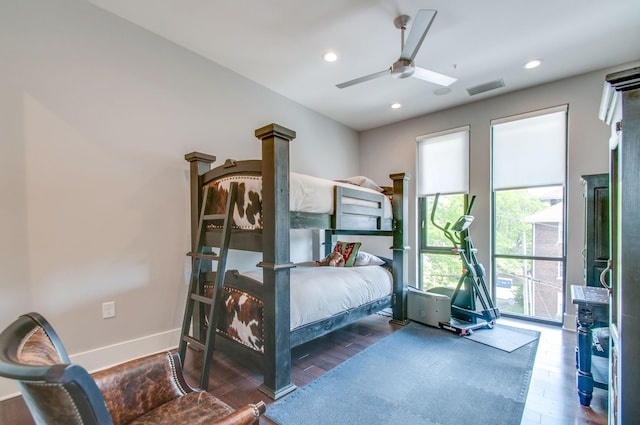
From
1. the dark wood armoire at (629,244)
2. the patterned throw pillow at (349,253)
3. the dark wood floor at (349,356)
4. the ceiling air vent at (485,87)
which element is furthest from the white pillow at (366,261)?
the dark wood armoire at (629,244)

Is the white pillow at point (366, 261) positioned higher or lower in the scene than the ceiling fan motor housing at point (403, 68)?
lower

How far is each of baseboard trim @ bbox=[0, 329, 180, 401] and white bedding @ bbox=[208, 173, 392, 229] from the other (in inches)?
53.2

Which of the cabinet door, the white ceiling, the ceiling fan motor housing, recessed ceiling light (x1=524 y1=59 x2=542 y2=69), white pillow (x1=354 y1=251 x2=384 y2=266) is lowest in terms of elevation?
white pillow (x1=354 y1=251 x2=384 y2=266)

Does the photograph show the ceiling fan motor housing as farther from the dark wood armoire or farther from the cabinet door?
the cabinet door

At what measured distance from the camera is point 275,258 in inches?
78.9

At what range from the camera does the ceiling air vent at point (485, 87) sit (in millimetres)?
3520

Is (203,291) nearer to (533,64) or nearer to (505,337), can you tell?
(505,337)

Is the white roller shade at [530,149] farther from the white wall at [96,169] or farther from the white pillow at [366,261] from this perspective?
the white wall at [96,169]

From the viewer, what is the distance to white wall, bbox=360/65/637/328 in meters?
3.24

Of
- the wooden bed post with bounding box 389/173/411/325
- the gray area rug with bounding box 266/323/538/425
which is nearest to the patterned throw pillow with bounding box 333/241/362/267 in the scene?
the wooden bed post with bounding box 389/173/411/325

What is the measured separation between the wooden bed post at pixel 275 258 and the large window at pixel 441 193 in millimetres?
3028

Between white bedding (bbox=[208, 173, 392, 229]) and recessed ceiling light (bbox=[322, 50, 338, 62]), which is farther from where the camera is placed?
recessed ceiling light (bbox=[322, 50, 338, 62])

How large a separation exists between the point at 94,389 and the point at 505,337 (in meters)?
3.52

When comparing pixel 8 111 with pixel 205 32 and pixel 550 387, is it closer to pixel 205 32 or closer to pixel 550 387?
pixel 205 32
